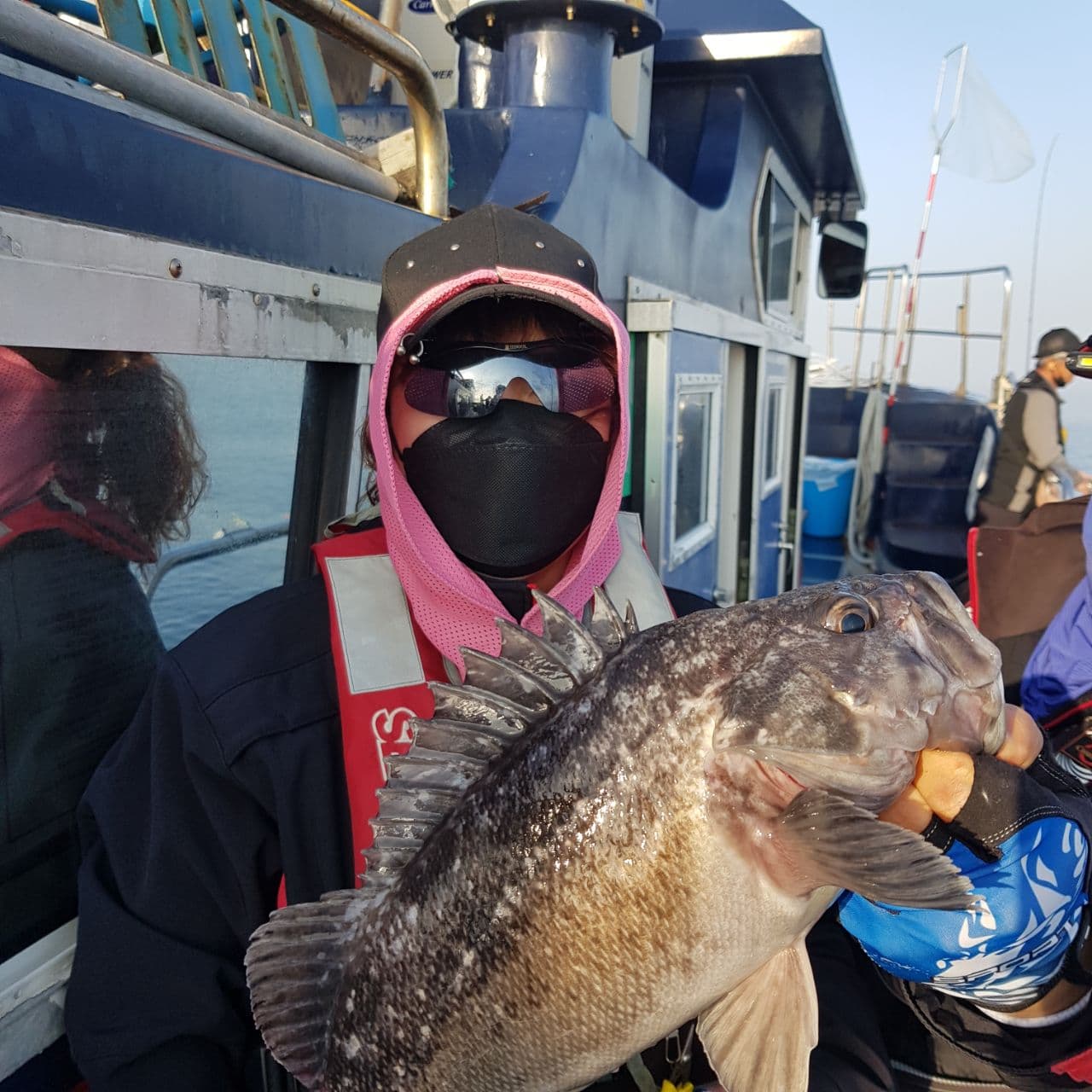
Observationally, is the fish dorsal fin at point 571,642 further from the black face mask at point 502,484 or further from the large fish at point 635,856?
the black face mask at point 502,484

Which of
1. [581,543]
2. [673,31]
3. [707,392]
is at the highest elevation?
[673,31]

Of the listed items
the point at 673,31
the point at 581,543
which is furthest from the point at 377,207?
the point at 673,31

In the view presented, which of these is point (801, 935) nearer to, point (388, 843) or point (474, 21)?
point (388, 843)

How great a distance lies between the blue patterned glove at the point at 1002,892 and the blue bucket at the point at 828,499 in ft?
35.0

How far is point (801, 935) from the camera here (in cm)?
150

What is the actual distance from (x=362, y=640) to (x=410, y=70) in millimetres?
1583

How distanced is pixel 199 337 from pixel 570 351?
833 mm

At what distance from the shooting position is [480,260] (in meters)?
1.97

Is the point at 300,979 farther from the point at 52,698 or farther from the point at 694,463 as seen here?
the point at 694,463

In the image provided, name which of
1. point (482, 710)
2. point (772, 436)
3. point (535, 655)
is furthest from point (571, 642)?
point (772, 436)

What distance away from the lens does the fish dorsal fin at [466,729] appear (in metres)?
1.57

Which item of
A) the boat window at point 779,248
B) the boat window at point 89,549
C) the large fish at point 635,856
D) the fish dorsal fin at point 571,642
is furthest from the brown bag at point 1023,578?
the boat window at point 779,248

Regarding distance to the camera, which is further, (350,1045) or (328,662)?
(328,662)

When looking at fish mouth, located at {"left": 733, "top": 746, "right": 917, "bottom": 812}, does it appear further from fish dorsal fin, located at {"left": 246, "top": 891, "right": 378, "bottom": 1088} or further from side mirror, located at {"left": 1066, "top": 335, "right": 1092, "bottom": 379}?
side mirror, located at {"left": 1066, "top": 335, "right": 1092, "bottom": 379}
